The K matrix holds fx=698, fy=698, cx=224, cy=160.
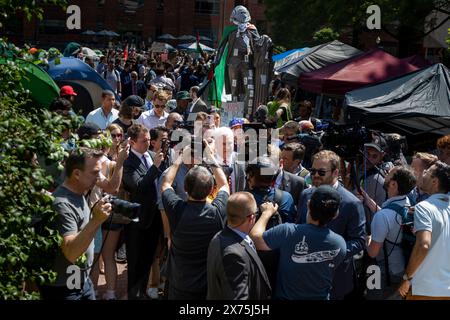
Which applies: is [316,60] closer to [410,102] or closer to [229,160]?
[410,102]

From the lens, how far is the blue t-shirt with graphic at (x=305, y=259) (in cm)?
440

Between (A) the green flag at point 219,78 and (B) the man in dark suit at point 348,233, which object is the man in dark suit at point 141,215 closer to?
(B) the man in dark suit at point 348,233

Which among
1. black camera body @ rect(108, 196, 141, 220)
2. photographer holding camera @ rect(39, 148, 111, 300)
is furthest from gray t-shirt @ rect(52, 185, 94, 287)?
black camera body @ rect(108, 196, 141, 220)

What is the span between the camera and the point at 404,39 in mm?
21344

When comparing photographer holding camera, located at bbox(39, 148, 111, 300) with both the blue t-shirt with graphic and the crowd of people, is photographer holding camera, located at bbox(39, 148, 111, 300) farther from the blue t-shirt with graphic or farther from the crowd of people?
the blue t-shirt with graphic

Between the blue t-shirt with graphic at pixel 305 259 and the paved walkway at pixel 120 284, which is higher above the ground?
the blue t-shirt with graphic at pixel 305 259

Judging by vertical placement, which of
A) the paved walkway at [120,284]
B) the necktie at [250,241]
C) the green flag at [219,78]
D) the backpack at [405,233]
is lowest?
the paved walkway at [120,284]

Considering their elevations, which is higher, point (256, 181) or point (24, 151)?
point (24, 151)

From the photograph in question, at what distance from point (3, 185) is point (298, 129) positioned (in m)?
5.11

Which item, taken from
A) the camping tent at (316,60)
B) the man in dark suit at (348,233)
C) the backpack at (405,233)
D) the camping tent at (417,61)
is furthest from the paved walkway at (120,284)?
the camping tent at (316,60)

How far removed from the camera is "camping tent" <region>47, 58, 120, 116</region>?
37.9 feet
